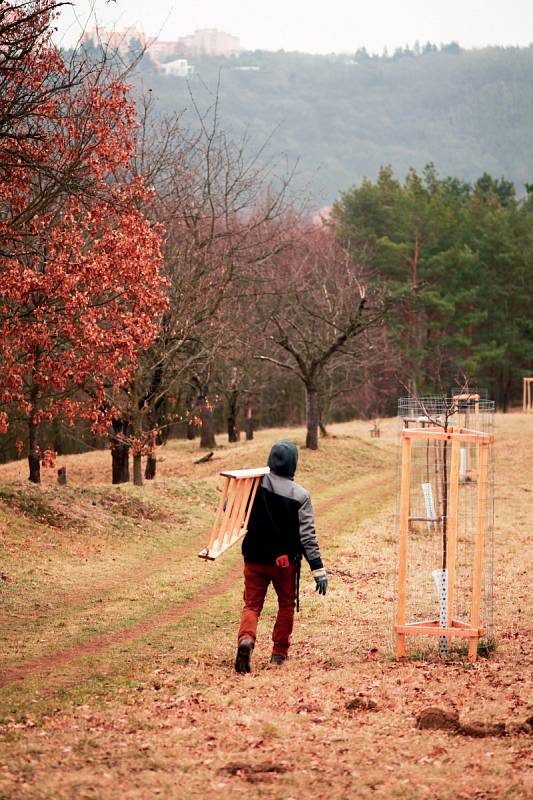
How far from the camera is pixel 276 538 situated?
8953mm

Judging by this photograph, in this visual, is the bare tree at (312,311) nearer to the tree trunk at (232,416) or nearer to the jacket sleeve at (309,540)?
the tree trunk at (232,416)

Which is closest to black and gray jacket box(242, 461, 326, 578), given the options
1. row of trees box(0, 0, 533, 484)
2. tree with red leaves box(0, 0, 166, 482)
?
row of trees box(0, 0, 533, 484)

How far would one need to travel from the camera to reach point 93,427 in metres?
17.0

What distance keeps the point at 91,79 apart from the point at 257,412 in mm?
41866

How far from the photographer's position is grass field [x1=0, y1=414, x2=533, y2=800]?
19.9 feet

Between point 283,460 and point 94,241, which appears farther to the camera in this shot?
point 94,241

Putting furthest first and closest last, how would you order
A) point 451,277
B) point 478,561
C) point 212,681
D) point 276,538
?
point 451,277, point 478,561, point 276,538, point 212,681

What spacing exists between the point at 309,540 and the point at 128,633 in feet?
11.0

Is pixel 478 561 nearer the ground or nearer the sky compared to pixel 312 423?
nearer the ground

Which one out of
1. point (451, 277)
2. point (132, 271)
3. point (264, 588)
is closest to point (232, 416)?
point (451, 277)

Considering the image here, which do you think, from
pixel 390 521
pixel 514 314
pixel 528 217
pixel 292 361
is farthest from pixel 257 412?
pixel 390 521

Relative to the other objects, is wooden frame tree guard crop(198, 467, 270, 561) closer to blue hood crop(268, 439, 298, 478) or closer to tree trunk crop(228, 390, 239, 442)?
blue hood crop(268, 439, 298, 478)

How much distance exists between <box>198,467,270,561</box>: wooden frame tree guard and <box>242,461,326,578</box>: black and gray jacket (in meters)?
0.09

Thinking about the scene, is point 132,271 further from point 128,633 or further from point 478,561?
point 478,561
